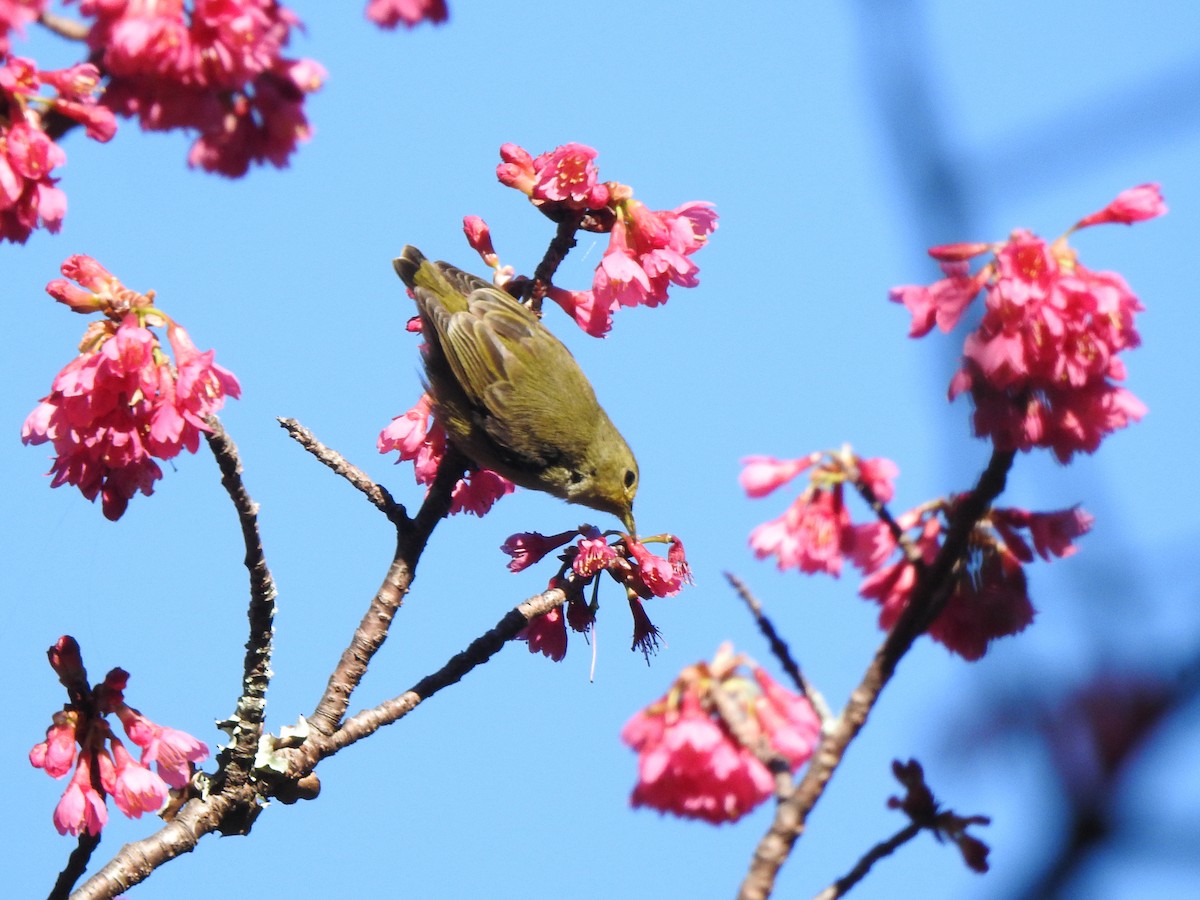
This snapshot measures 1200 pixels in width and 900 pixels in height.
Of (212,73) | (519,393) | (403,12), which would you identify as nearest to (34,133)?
(212,73)

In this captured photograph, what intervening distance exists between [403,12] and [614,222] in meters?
1.86

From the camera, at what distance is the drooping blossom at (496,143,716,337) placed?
4258 mm

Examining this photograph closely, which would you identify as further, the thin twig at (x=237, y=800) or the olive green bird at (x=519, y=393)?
the olive green bird at (x=519, y=393)

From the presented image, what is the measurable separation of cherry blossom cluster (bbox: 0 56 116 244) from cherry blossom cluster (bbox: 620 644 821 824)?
1.67 metres

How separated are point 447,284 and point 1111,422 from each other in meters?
4.96

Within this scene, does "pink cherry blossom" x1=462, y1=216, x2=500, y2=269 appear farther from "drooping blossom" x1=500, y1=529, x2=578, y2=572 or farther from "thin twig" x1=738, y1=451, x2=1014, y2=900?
"thin twig" x1=738, y1=451, x2=1014, y2=900

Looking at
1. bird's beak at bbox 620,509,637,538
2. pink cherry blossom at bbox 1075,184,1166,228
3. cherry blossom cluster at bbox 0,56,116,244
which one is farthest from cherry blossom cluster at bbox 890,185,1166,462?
bird's beak at bbox 620,509,637,538

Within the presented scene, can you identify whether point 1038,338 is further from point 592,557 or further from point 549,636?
point 549,636

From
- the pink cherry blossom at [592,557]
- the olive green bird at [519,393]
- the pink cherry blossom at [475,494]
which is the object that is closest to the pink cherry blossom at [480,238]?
the pink cherry blossom at [475,494]

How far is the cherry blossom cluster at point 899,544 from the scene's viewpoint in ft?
8.29

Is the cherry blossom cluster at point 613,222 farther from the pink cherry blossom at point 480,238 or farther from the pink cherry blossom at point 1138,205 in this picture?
the pink cherry blossom at point 1138,205

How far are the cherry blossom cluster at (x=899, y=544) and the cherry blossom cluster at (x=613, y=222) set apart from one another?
1648 millimetres

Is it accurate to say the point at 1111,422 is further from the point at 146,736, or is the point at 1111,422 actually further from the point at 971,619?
the point at 146,736

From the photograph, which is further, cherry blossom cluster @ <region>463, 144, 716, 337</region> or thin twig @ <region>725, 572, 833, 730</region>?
cherry blossom cluster @ <region>463, 144, 716, 337</region>
